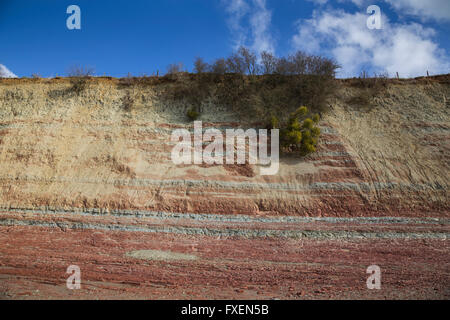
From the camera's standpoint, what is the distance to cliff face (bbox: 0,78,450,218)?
15195mm

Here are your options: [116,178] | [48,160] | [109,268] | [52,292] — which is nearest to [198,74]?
[116,178]

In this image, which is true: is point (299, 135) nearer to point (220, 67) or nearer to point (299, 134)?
point (299, 134)

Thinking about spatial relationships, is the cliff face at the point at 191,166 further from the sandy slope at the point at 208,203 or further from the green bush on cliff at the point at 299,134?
the green bush on cliff at the point at 299,134

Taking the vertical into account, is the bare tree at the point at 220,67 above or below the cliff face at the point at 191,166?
above

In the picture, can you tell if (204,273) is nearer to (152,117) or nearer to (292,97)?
(152,117)

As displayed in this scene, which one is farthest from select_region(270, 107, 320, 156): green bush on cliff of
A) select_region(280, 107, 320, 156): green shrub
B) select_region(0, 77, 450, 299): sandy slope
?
select_region(0, 77, 450, 299): sandy slope

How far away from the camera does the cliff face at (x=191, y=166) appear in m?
15.2

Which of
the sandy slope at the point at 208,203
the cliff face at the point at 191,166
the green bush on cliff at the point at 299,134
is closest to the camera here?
the sandy slope at the point at 208,203

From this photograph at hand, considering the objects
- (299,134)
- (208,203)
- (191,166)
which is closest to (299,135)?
(299,134)

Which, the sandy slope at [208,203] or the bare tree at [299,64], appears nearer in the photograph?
the sandy slope at [208,203]

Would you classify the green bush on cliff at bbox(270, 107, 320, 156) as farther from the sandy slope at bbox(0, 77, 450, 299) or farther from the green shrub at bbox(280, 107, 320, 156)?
the sandy slope at bbox(0, 77, 450, 299)

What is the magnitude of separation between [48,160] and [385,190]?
64.3ft

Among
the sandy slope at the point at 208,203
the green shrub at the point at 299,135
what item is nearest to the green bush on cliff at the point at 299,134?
the green shrub at the point at 299,135

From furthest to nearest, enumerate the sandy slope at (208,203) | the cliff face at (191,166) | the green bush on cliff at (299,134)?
the green bush on cliff at (299,134) → the cliff face at (191,166) → the sandy slope at (208,203)
